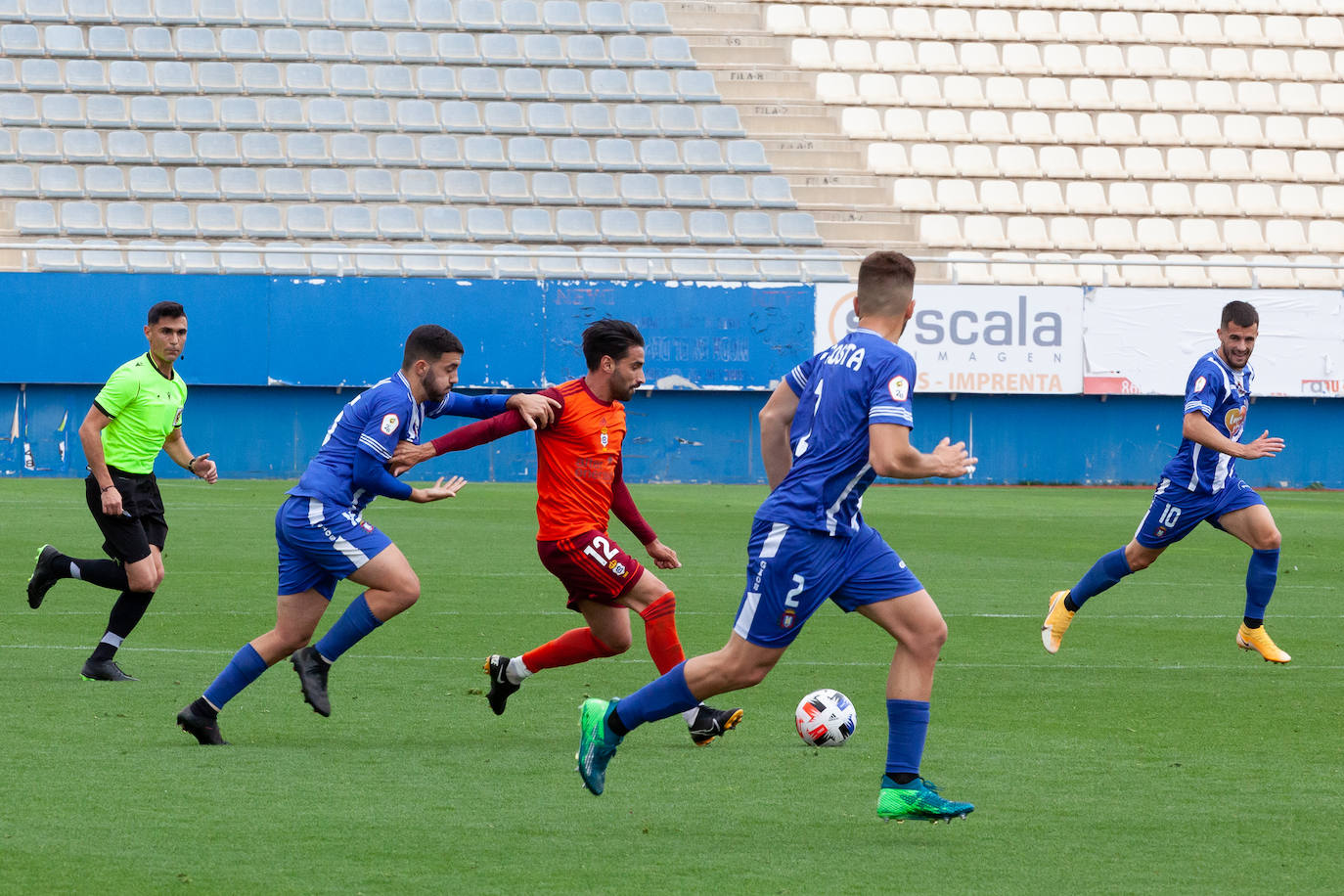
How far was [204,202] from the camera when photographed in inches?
1077

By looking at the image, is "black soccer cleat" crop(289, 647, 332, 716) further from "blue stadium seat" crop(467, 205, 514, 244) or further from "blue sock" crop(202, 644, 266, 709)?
"blue stadium seat" crop(467, 205, 514, 244)

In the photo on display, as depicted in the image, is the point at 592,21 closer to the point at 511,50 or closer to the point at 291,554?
the point at 511,50

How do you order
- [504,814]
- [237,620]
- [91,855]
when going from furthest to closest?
[237,620] < [504,814] < [91,855]

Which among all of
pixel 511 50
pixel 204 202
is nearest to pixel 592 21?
pixel 511 50

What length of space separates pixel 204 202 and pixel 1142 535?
20475 millimetres

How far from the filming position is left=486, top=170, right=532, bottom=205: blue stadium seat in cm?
2805

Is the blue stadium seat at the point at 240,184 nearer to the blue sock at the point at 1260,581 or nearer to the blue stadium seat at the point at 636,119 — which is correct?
the blue stadium seat at the point at 636,119

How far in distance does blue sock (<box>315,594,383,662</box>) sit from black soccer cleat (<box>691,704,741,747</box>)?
1.44 meters

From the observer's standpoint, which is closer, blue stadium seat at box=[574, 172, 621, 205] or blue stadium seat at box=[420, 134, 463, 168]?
blue stadium seat at box=[574, 172, 621, 205]

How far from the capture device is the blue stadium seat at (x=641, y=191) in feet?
93.3

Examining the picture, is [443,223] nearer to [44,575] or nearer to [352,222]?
[352,222]

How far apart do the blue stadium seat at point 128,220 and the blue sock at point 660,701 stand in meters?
22.8

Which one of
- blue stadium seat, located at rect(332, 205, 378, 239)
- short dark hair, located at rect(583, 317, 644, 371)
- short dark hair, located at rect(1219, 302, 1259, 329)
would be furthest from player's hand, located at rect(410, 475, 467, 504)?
blue stadium seat, located at rect(332, 205, 378, 239)

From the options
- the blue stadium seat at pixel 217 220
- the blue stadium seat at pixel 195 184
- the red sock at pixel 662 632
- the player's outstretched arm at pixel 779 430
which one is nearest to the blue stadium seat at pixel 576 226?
the blue stadium seat at pixel 217 220
